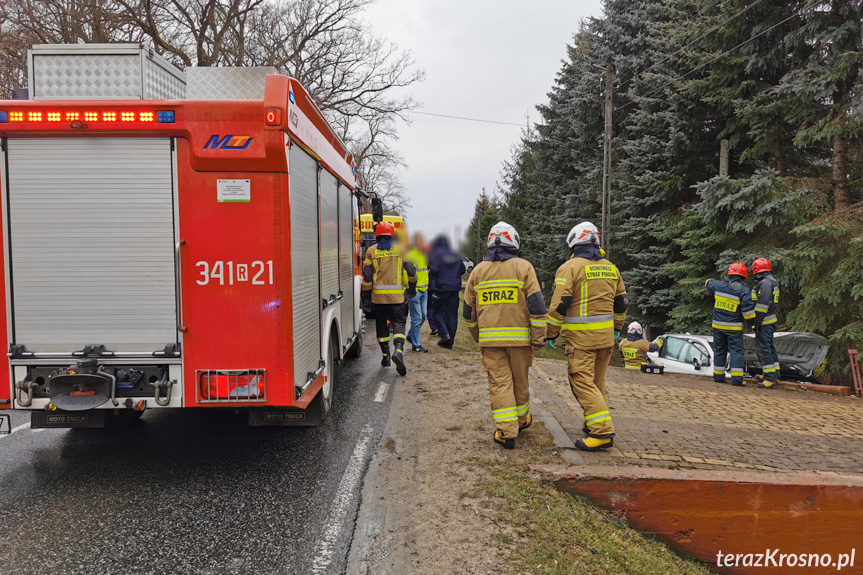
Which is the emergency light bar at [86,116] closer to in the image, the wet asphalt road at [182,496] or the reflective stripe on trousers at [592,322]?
the wet asphalt road at [182,496]

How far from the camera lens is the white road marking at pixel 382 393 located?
6633 mm

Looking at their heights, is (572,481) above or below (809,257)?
below

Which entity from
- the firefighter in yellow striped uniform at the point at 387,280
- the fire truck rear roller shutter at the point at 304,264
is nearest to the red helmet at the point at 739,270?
the firefighter in yellow striped uniform at the point at 387,280

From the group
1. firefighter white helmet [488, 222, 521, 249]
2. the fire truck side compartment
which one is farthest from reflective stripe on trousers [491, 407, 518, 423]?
the fire truck side compartment

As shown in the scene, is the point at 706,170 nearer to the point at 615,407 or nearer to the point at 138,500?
the point at 615,407

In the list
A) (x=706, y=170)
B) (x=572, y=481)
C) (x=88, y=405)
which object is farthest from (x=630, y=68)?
(x=88, y=405)

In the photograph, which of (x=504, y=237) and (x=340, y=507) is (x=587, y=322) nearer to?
(x=504, y=237)

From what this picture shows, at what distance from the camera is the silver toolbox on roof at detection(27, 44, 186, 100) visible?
404 cm

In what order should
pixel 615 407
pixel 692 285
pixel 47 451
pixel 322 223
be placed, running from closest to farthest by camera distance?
pixel 47 451, pixel 322 223, pixel 615 407, pixel 692 285

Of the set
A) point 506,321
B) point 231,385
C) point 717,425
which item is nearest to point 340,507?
point 231,385

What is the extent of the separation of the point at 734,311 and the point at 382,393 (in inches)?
236

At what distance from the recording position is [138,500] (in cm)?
391

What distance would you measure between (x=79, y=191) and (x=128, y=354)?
1.22 m

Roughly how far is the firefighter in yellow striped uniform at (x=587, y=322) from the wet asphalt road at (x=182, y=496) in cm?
199
